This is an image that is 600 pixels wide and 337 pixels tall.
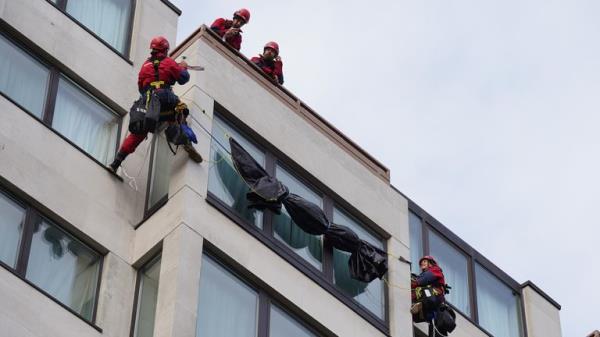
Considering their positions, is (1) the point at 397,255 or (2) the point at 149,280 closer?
(2) the point at 149,280

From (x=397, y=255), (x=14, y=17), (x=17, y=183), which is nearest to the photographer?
(x=17, y=183)

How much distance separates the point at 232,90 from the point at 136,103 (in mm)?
2179

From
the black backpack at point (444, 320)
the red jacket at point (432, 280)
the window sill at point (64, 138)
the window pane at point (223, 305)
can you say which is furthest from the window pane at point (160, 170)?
the black backpack at point (444, 320)

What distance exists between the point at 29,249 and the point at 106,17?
685cm

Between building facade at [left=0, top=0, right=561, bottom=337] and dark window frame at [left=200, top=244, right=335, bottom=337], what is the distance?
29 millimetres

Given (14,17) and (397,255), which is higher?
(14,17)

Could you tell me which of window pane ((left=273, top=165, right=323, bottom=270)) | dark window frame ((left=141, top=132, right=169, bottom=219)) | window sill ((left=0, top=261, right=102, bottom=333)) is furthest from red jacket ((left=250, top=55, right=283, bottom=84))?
window sill ((left=0, top=261, right=102, bottom=333))

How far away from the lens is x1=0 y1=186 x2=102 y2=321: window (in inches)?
1112

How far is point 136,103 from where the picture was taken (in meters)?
30.4

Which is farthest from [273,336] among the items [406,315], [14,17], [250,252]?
[14,17]

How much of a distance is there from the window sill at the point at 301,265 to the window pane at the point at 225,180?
30 centimetres

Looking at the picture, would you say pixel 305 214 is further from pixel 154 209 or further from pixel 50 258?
pixel 50 258

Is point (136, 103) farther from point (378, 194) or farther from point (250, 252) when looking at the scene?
point (378, 194)

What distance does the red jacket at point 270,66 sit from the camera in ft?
118
